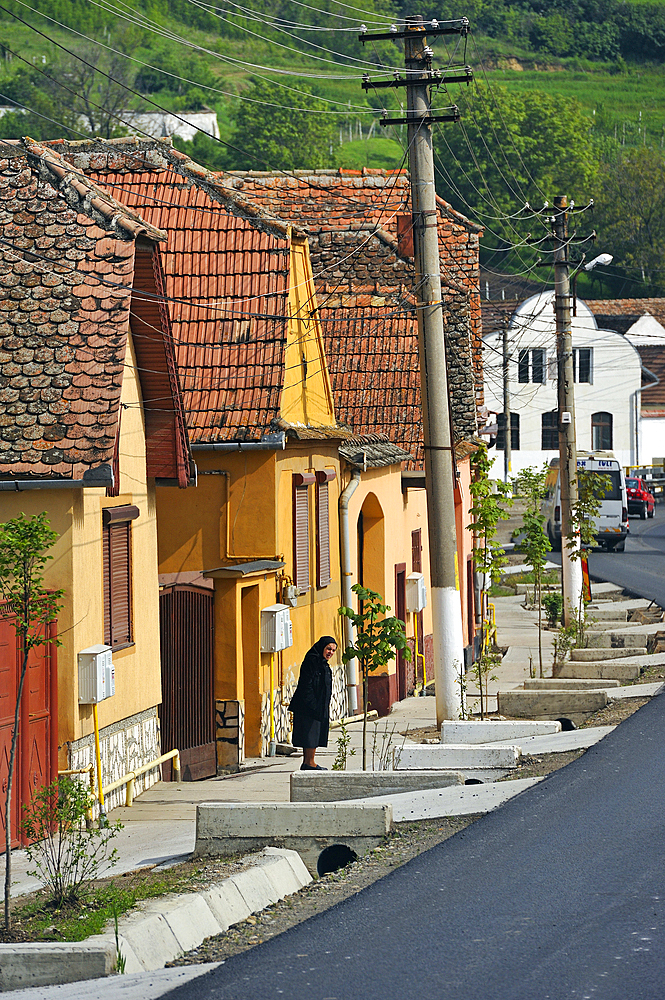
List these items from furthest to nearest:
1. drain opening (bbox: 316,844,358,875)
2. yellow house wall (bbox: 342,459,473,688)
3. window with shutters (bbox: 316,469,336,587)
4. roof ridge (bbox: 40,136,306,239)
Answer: yellow house wall (bbox: 342,459,473,688)
window with shutters (bbox: 316,469,336,587)
roof ridge (bbox: 40,136,306,239)
drain opening (bbox: 316,844,358,875)

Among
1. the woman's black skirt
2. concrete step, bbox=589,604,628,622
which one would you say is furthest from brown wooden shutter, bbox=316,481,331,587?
concrete step, bbox=589,604,628,622

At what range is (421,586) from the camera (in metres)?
25.1

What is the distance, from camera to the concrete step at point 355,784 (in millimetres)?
11883

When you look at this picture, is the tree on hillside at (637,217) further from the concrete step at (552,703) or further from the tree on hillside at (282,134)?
the concrete step at (552,703)

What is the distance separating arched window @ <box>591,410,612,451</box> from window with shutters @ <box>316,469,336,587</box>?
60.1m

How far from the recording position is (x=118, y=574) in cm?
1477

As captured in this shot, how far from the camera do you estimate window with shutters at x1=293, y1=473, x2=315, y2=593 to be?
19.4 metres

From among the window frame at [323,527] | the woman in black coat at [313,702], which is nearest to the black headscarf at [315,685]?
the woman in black coat at [313,702]

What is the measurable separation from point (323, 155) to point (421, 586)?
10110 centimetres

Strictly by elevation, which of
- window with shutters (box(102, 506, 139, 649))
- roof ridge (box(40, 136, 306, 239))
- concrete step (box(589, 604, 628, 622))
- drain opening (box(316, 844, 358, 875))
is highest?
roof ridge (box(40, 136, 306, 239))

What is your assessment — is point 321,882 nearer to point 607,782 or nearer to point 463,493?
point 607,782

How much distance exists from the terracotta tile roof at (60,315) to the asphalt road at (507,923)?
523 centimetres

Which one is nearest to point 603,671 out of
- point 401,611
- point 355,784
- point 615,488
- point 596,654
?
point 596,654

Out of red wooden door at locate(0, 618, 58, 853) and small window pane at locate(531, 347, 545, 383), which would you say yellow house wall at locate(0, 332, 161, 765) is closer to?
red wooden door at locate(0, 618, 58, 853)
